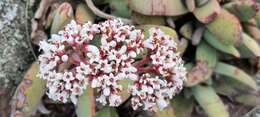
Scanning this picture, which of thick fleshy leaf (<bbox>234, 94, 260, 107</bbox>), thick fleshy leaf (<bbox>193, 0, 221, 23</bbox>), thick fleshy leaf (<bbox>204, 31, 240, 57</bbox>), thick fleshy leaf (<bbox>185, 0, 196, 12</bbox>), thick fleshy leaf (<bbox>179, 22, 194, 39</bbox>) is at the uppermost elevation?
thick fleshy leaf (<bbox>185, 0, 196, 12</bbox>)

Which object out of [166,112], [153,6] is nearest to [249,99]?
[166,112]

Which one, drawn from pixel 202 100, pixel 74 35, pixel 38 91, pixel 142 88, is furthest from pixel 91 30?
A: pixel 202 100

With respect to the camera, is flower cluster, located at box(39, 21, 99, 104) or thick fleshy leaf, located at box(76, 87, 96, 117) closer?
flower cluster, located at box(39, 21, 99, 104)

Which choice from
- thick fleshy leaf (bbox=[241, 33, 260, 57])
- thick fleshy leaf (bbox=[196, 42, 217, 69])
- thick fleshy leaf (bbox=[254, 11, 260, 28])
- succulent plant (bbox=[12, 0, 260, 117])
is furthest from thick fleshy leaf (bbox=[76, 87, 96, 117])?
thick fleshy leaf (bbox=[254, 11, 260, 28])

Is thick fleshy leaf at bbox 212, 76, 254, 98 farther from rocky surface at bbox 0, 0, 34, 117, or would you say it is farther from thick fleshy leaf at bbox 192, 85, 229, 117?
rocky surface at bbox 0, 0, 34, 117

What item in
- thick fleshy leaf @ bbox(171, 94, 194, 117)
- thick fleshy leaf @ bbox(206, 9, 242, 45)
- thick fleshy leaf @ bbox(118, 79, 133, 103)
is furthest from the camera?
thick fleshy leaf @ bbox(171, 94, 194, 117)

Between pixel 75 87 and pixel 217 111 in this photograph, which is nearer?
pixel 75 87

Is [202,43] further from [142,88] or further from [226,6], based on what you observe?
[142,88]
